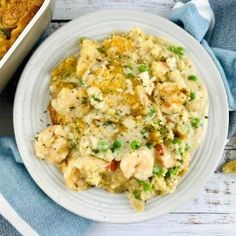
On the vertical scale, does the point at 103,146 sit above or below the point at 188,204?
above

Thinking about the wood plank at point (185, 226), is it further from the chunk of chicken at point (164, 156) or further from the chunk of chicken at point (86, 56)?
the chunk of chicken at point (86, 56)

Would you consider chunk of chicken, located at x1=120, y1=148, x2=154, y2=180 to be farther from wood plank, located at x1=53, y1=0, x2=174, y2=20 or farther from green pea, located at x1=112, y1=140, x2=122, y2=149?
wood plank, located at x1=53, y1=0, x2=174, y2=20

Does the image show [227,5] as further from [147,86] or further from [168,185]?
[168,185]

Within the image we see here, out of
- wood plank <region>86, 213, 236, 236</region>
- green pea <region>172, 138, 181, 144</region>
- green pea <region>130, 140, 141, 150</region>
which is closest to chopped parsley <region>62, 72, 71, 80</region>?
green pea <region>130, 140, 141, 150</region>

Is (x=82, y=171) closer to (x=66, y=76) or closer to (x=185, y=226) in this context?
(x=66, y=76)

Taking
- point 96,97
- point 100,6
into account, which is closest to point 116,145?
point 96,97

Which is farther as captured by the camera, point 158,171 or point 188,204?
point 188,204
